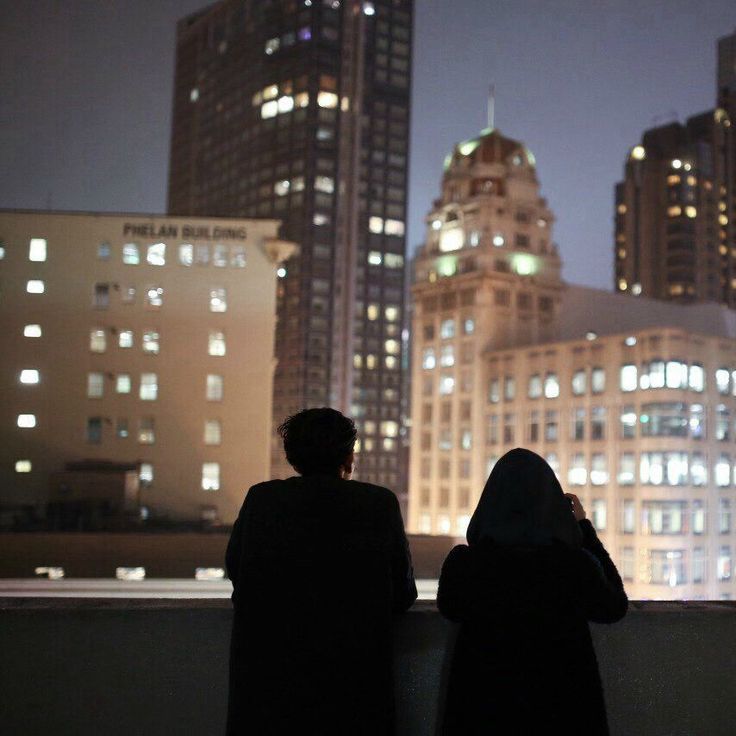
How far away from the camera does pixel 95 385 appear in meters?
64.2

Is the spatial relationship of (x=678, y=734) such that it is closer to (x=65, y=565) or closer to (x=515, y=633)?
(x=515, y=633)

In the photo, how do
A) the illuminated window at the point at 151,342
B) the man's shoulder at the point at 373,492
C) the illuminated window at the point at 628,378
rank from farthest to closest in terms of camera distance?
the illuminated window at the point at 628,378 < the illuminated window at the point at 151,342 < the man's shoulder at the point at 373,492

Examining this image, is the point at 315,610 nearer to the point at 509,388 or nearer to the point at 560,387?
the point at 560,387

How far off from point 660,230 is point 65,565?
129957 millimetres

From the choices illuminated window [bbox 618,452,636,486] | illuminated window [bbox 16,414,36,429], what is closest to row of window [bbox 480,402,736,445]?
illuminated window [bbox 618,452,636,486]

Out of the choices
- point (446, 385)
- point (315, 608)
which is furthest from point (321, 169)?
point (315, 608)

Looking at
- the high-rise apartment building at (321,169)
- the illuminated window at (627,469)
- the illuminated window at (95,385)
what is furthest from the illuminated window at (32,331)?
the high-rise apartment building at (321,169)

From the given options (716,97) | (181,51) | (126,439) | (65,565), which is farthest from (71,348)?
(716,97)

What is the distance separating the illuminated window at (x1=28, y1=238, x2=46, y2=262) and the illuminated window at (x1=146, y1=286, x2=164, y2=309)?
6960mm

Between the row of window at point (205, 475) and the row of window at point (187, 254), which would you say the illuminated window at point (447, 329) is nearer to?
the row of window at point (187, 254)

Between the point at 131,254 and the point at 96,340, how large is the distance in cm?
611

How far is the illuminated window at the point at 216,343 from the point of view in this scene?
65.8 m

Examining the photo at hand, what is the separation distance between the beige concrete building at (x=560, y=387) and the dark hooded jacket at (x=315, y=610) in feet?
261

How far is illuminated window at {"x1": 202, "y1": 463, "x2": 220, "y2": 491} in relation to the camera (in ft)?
212
